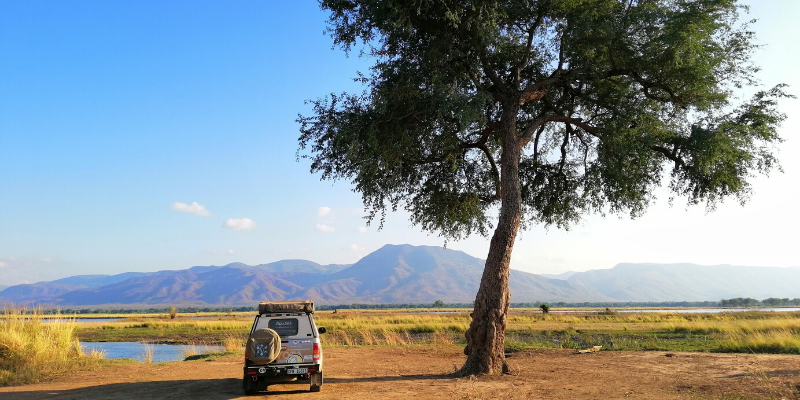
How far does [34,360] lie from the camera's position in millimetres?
19078

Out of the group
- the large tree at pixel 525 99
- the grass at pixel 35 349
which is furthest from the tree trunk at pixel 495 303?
the grass at pixel 35 349

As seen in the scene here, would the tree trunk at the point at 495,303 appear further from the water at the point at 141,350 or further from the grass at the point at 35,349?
the water at the point at 141,350

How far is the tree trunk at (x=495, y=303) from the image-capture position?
53.1ft

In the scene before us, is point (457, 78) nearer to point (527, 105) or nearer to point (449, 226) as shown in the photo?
point (527, 105)

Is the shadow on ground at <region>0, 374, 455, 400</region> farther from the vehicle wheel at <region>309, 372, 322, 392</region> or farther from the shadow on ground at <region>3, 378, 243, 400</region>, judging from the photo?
the vehicle wheel at <region>309, 372, 322, 392</region>

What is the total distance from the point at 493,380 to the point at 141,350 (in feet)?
94.7

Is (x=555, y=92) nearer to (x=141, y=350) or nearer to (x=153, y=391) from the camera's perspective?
(x=153, y=391)

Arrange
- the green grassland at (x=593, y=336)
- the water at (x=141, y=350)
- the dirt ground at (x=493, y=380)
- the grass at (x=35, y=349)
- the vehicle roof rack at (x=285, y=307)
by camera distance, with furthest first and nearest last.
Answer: the water at (x=141, y=350), the green grassland at (x=593, y=336), the grass at (x=35, y=349), the vehicle roof rack at (x=285, y=307), the dirt ground at (x=493, y=380)

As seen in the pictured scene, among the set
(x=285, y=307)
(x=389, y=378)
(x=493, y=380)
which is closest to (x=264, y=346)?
(x=285, y=307)

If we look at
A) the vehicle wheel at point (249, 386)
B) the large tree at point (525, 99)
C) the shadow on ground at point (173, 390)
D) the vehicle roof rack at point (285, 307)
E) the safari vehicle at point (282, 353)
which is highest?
the large tree at point (525, 99)

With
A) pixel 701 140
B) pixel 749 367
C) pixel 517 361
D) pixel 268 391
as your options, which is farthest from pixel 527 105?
pixel 268 391

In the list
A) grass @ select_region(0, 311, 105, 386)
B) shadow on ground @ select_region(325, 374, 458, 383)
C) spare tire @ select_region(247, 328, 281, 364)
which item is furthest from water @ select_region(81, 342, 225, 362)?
spare tire @ select_region(247, 328, 281, 364)

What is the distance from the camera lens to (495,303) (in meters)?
16.4

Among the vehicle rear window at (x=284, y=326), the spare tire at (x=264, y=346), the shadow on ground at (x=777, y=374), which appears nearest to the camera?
the spare tire at (x=264, y=346)
